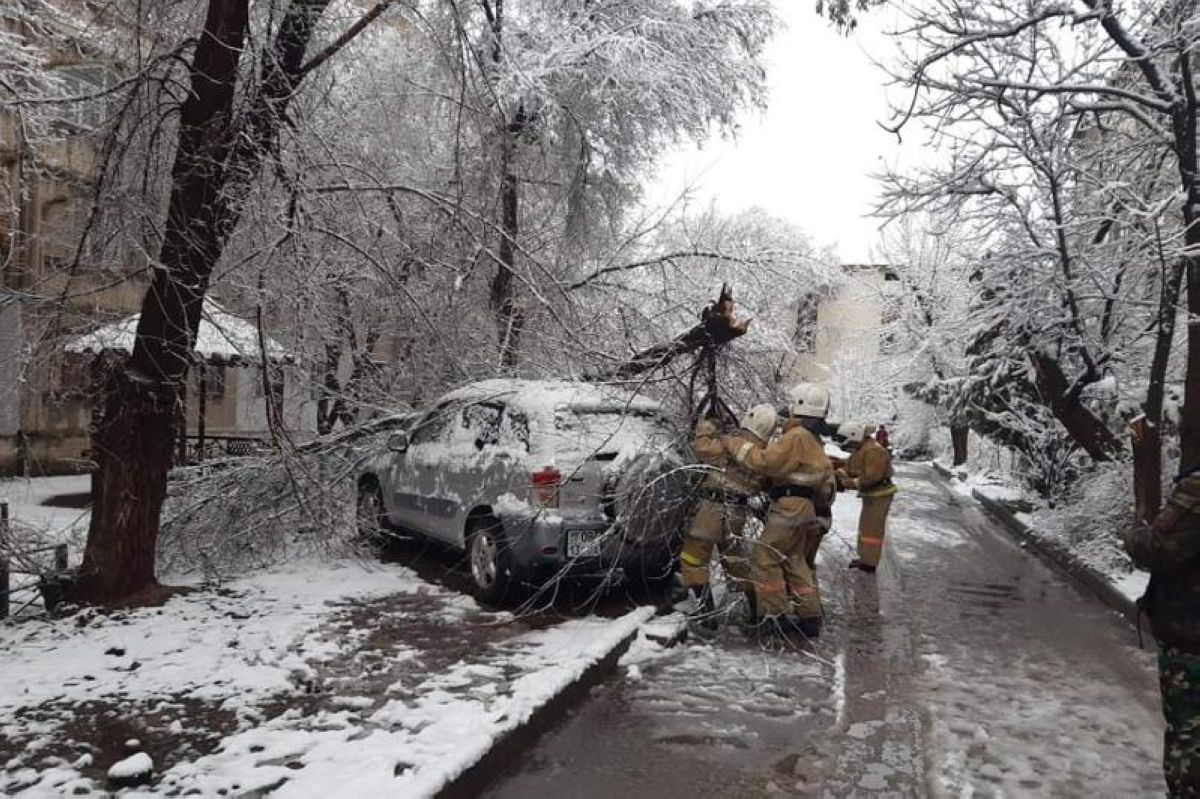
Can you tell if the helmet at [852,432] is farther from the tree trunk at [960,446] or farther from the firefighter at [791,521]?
the tree trunk at [960,446]

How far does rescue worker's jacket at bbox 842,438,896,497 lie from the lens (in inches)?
348

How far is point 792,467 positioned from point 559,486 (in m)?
1.74

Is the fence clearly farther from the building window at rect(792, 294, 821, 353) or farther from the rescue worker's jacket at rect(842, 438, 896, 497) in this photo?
the building window at rect(792, 294, 821, 353)

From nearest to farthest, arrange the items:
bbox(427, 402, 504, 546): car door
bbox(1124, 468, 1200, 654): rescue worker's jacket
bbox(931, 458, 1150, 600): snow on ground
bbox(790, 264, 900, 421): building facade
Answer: bbox(1124, 468, 1200, 654): rescue worker's jacket, bbox(427, 402, 504, 546): car door, bbox(931, 458, 1150, 600): snow on ground, bbox(790, 264, 900, 421): building facade

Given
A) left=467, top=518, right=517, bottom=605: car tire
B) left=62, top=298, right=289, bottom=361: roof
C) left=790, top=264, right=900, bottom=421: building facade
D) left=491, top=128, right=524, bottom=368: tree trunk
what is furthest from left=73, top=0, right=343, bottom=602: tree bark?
left=790, top=264, right=900, bottom=421: building facade

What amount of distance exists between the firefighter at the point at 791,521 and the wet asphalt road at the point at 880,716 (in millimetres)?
289

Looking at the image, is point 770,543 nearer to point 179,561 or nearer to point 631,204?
point 179,561

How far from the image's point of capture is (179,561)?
7727 millimetres

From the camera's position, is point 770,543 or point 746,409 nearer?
point 770,543

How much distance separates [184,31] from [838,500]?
561 inches

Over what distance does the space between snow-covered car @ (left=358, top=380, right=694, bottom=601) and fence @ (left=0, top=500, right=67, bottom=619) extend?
2.94 metres

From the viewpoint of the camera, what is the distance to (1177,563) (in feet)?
10.9

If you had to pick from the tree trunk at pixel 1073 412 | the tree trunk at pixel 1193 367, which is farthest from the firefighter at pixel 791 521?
the tree trunk at pixel 1073 412

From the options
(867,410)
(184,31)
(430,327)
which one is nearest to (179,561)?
(430,327)
